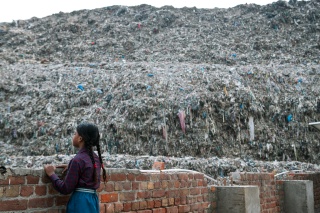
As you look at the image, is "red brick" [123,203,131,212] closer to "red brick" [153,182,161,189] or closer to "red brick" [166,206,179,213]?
"red brick" [153,182,161,189]

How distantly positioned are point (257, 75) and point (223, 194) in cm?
948

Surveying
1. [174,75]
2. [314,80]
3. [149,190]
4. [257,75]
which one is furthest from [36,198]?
[314,80]

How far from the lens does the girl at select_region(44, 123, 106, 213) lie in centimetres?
223

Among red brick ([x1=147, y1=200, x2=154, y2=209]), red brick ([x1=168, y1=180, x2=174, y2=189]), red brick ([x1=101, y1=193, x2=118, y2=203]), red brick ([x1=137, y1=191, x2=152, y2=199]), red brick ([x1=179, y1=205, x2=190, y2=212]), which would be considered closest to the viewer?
red brick ([x1=101, y1=193, x2=118, y2=203])

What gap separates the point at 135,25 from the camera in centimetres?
1988

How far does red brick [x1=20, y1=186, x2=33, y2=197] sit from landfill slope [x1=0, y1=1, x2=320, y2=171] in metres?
5.75

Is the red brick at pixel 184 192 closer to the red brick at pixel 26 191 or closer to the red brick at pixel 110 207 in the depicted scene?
the red brick at pixel 110 207

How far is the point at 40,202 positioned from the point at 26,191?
0.43 ft

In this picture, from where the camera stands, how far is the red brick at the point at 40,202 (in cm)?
217

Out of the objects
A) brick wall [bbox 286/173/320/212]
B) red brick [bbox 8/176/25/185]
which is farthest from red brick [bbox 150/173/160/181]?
brick wall [bbox 286/173/320/212]

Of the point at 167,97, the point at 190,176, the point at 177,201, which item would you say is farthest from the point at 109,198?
the point at 167,97

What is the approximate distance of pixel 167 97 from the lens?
37.0 ft

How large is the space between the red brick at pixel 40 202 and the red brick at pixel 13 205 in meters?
0.03

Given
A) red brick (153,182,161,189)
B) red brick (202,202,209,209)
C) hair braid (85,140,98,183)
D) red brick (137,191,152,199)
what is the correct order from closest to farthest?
hair braid (85,140,98,183) < red brick (137,191,152,199) < red brick (153,182,161,189) < red brick (202,202,209,209)
